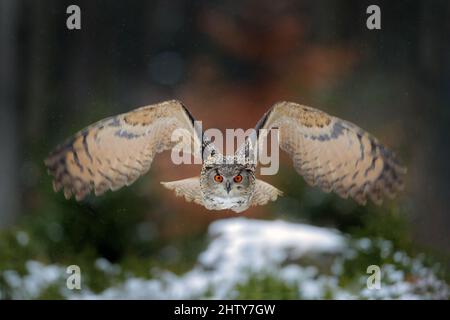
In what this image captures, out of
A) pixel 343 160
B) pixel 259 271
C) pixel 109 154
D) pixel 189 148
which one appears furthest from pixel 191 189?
pixel 259 271

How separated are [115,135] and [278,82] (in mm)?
934

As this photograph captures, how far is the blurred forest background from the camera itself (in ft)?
7.16

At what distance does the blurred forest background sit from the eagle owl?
713mm

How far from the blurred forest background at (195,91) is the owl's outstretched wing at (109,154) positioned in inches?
29.2

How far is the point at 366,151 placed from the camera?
1.36 m

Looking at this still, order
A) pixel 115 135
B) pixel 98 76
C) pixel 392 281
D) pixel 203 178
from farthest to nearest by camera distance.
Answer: pixel 98 76
pixel 392 281
pixel 115 135
pixel 203 178

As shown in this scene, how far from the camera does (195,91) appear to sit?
220 centimetres

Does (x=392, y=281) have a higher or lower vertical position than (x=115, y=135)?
lower

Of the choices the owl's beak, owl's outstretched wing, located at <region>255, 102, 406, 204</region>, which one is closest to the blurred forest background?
owl's outstretched wing, located at <region>255, 102, 406, 204</region>

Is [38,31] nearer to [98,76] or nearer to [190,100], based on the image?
[98,76]

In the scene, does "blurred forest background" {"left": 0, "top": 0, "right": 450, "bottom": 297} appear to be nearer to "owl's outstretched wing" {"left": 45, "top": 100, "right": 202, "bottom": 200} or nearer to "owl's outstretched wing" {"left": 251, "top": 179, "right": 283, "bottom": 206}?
"owl's outstretched wing" {"left": 45, "top": 100, "right": 202, "bottom": 200}

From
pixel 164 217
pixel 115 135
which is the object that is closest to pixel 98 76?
pixel 164 217

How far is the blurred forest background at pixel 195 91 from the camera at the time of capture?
218cm

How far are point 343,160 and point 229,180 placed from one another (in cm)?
35
